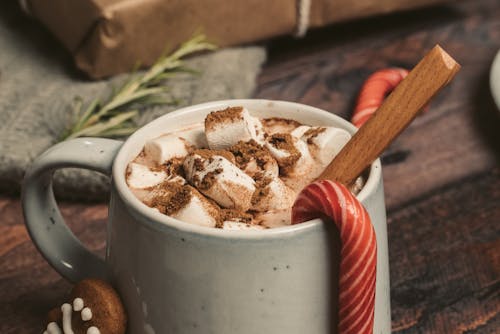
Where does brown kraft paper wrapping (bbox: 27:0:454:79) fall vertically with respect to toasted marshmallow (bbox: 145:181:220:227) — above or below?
below

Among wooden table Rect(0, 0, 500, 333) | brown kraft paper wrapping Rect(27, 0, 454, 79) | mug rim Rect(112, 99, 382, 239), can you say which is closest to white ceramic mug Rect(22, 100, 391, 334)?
mug rim Rect(112, 99, 382, 239)

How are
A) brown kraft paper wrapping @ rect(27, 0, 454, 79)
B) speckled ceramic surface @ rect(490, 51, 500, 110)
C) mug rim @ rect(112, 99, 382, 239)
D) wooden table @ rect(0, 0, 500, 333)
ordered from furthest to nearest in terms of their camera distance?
brown kraft paper wrapping @ rect(27, 0, 454, 79) → speckled ceramic surface @ rect(490, 51, 500, 110) → wooden table @ rect(0, 0, 500, 333) → mug rim @ rect(112, 99, 382, 239)

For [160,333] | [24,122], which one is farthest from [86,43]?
[160,333]

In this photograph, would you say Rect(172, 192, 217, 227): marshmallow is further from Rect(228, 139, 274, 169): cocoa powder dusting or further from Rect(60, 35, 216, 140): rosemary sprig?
Rect(60, 35, 216, 140): rosemary sprig

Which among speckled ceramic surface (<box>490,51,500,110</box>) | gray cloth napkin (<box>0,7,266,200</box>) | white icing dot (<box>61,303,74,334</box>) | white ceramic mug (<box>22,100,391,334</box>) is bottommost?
gray cloth napkin (<box>0,7,266,200</box>)

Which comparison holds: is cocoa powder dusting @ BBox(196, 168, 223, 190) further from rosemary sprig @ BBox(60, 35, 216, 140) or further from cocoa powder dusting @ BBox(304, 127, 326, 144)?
rosemary sprig @ BBox(60, 35, 216, 140)

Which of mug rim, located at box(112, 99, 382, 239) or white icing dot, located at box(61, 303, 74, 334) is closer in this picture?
mug rim, located at box(112, 99, 382, 239)

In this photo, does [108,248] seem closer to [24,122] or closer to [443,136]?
[24,122]

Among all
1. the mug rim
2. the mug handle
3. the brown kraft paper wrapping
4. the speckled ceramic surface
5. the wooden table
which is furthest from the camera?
the brown kraft paper wrapping
